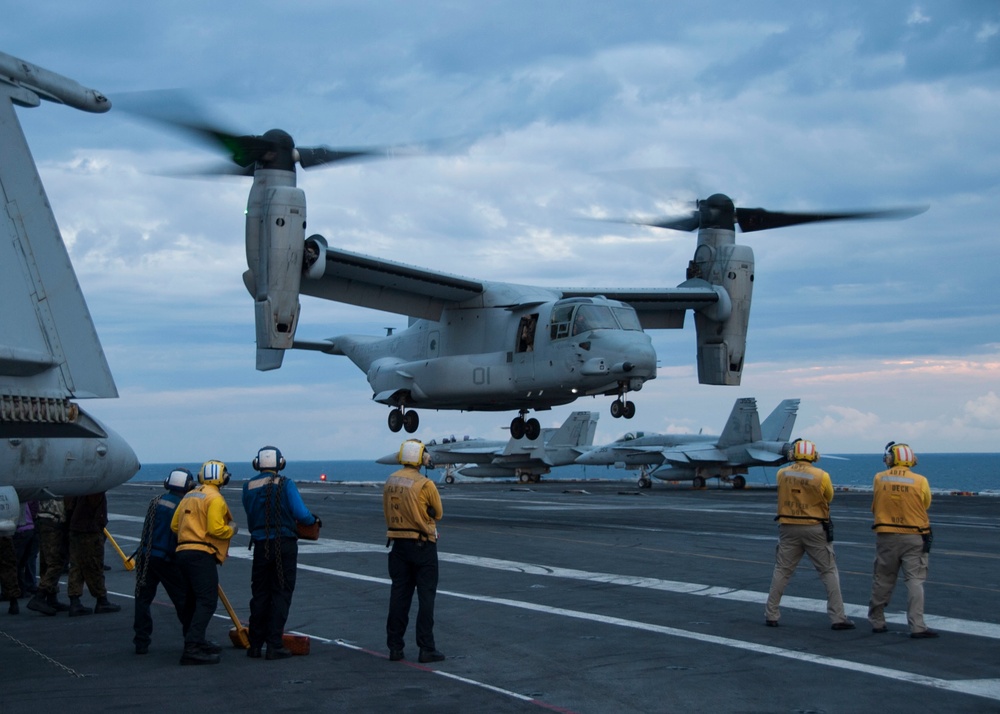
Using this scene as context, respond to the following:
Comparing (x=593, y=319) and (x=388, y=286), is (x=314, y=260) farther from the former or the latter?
(x=593, y=319)

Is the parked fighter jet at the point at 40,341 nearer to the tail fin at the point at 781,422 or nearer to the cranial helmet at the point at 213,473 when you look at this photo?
the cranial helmet at the point at 213,473

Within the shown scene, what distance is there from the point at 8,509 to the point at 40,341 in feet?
4.89

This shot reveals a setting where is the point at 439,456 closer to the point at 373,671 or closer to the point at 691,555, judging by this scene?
the point at 691,555

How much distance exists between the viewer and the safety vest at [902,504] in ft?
37.1

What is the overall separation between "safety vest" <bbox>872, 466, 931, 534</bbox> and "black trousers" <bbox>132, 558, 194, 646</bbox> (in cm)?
752

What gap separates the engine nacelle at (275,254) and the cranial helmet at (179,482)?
15.3 meters

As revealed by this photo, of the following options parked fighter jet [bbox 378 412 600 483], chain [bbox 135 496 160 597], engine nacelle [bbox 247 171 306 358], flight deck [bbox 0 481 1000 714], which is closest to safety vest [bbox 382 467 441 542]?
flight deck [bbox 0 481 1000 714]

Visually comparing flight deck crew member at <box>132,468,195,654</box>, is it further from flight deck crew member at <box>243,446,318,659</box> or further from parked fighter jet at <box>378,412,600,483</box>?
parked fighter jet at <box>378,412,600,483</box>

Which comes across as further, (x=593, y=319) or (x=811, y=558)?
(x=593, y=319)

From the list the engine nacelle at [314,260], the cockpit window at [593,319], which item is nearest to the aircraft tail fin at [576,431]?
the cockpit window at [593,319]

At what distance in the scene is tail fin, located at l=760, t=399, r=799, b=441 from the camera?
62000 millimetres

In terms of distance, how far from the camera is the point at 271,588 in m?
10.2

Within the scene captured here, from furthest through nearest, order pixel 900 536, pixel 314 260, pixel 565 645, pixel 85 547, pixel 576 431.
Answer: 1. pixel 576 431
2. pixel 314 260
3. pixel 85 547
4. pixel 900 536
5. pixel 565 645

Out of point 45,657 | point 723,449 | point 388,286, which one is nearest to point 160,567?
point 45,657
